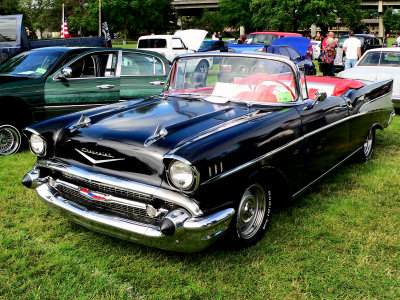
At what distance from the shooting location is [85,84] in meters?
6.45

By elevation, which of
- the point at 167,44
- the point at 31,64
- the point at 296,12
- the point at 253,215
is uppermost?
the point at 296,12

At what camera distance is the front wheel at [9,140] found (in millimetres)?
5910

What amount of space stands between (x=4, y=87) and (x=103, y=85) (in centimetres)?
148

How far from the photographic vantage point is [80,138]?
128 inches

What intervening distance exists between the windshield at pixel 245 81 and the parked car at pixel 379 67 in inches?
227

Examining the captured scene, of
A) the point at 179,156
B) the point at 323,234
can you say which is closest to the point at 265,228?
the point at 323,234

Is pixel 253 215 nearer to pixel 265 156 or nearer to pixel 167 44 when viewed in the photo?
pixel 265 156

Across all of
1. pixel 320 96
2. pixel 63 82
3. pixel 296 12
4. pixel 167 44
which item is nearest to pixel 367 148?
pixel 320 96

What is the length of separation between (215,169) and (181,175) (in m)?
0.25

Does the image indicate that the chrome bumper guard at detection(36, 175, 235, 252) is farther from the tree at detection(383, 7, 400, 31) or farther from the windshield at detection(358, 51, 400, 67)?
the tree at detection(383, 7, 400, 31)

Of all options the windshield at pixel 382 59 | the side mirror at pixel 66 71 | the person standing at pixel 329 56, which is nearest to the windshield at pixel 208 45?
the person standing at pixel 329 56

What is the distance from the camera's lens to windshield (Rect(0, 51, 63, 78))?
628 centimetres

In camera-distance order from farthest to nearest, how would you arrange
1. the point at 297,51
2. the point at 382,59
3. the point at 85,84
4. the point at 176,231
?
1. the point at 297,51
2. the point at 382,59
3. the point at 85,84
4. the point at 176,231

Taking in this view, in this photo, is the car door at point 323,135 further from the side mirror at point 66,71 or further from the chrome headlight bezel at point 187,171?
the side mirror at point 66,71
